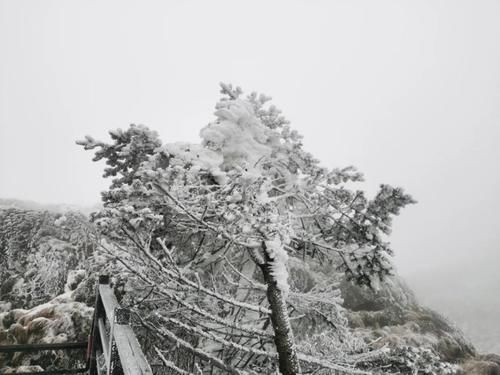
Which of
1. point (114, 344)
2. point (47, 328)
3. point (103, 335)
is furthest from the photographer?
point (47, 328)

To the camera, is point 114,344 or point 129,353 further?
point 114,344

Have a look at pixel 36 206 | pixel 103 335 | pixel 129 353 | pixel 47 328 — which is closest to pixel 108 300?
pixel 103 335

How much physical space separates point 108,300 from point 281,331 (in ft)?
6.25

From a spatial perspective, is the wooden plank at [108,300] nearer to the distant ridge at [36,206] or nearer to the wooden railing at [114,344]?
the wooden railing at [114,344]

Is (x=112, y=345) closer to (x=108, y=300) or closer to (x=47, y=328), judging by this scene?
(x=108, y=300)

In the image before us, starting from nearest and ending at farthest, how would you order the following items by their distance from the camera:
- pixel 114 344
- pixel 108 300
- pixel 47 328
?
pixel 114 344, pixel 108 300, pixel 47 328

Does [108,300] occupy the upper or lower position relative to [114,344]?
upper

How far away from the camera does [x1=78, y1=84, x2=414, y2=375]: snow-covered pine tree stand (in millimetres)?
3240

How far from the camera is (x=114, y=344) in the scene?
229 cm

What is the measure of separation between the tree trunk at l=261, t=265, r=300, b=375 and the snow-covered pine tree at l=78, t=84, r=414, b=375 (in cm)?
1

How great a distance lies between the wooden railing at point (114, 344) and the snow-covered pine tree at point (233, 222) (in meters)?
0.47

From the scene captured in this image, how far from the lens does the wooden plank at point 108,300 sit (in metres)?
3.03

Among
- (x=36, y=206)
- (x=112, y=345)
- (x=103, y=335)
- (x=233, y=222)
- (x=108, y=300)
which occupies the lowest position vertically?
(x=103, y=335)

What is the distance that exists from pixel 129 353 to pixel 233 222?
1.54 meters
